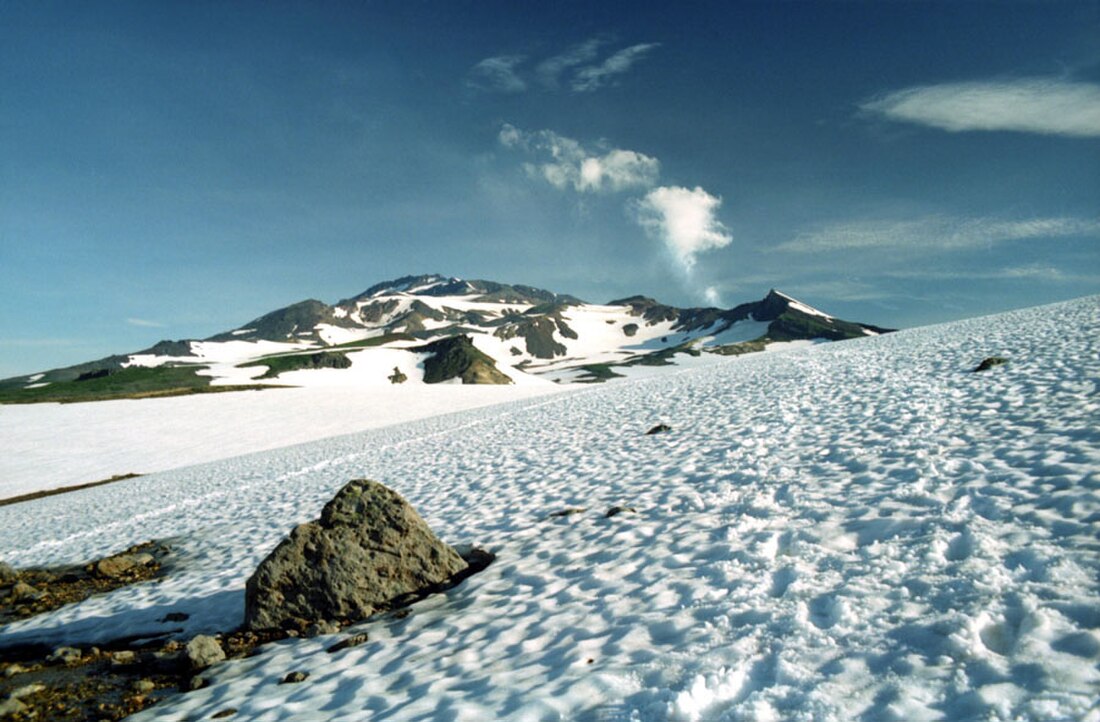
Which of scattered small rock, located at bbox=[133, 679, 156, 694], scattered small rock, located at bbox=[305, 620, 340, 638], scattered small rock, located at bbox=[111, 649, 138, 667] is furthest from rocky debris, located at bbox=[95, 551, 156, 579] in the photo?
scattered small rock, located at bbox=[305, 620, 340, 638]

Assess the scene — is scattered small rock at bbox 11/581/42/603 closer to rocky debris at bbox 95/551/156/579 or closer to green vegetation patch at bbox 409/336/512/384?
rocky debris at bbox 95/551/156/579

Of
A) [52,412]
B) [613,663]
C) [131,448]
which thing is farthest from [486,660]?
[52,412]

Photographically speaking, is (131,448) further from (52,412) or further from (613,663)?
(613,663)

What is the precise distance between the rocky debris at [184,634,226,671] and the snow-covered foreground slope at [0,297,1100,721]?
48cm

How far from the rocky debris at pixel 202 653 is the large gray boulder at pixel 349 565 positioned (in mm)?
787

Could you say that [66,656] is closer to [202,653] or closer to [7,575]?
[202,653]

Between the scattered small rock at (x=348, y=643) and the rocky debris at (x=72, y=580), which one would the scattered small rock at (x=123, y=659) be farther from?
the rocky debris at (x=72, y=580)

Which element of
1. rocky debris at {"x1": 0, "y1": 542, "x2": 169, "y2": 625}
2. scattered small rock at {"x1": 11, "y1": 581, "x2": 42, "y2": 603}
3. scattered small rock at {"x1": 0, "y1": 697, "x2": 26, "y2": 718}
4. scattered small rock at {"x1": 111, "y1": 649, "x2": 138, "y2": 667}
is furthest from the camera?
scattered small rock at {"x1": 11, "y1": 581, "x2": 42, "y2": 603}

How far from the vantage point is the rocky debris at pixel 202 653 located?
25.6 ft

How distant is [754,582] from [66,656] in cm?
1099

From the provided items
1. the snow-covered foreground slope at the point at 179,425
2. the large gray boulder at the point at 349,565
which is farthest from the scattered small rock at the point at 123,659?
the snow-covered foreground slope at the point at 179,425

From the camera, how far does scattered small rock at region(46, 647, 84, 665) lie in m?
8.75

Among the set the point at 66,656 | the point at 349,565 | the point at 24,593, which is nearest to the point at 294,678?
the point at 349,565

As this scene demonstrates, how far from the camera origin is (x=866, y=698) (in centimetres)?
448
